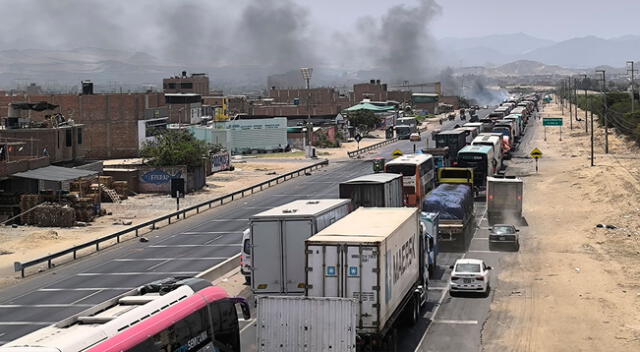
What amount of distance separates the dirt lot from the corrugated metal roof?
30999 millimetres

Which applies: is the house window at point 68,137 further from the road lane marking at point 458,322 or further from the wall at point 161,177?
the road lane marking at point 458,322

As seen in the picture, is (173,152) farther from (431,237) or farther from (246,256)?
(431,237)

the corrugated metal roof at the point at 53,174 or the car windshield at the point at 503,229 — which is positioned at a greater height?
the corrugated metal roof at the point at 53,174

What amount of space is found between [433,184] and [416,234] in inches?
1193

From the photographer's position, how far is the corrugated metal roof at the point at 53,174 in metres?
58.0

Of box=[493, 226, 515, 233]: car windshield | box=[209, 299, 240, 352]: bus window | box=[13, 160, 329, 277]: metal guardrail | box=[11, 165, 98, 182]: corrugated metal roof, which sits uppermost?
box=[11, 165, 98, 182]: corrugated metal roof

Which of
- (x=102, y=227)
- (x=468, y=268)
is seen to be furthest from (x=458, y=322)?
(x=102, y=227)

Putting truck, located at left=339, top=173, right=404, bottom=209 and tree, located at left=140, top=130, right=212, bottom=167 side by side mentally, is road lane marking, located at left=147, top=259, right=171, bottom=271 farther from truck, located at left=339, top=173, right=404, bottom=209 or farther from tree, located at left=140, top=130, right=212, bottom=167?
tree, located at left=140, top=130, right=212, bottom=167

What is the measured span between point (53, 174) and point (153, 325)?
45.5 meters

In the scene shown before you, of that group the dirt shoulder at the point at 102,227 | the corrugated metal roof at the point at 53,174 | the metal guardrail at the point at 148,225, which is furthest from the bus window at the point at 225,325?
the corrugated metal roof at the point at 53,174

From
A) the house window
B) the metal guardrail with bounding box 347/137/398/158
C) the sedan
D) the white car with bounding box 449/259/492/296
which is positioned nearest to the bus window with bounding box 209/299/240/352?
the white car with bounding box 449/259/492/296

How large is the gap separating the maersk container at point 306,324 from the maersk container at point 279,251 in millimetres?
4405

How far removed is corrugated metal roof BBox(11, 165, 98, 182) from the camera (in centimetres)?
5797

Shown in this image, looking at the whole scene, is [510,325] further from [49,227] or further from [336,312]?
[49,227]
